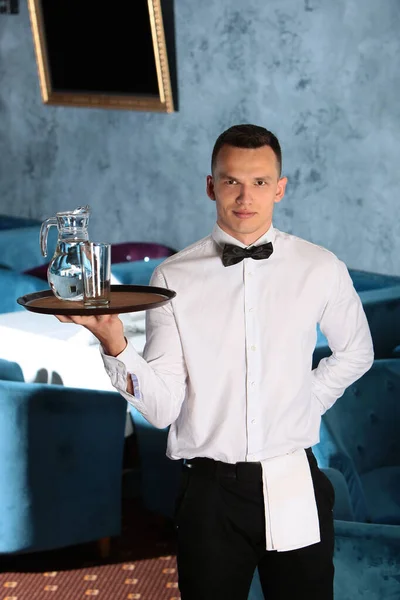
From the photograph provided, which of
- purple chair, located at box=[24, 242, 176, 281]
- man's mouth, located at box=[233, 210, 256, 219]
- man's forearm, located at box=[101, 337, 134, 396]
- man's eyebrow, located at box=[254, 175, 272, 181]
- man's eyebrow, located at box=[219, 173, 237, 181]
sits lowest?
purple chair, located at box=[24, 242, 176, 281]

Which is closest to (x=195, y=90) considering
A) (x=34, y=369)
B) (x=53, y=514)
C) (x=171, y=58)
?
(x=171, y=58)

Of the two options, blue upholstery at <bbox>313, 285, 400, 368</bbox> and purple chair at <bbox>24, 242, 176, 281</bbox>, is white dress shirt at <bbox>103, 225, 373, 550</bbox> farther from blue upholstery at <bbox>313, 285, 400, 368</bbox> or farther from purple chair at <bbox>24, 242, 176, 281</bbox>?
purple chair at <bbox>24, 242, 176, 281</bbox>

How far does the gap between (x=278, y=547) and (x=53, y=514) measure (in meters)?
1.86

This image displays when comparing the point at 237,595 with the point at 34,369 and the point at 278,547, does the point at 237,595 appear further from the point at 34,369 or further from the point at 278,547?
the point at 34,369

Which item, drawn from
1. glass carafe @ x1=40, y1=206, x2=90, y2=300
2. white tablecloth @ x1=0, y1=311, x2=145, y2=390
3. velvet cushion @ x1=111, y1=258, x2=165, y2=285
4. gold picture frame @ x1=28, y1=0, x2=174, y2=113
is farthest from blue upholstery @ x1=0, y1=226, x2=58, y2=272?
glass carafe @ x1=40, y1=206, x2=90, y2=300

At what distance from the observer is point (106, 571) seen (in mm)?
3543

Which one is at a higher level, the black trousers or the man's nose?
the man's nose

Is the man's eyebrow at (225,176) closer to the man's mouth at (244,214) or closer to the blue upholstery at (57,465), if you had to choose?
the man's mouth at (244,214)

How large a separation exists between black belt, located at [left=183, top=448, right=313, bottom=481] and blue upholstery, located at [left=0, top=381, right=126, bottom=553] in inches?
64.3

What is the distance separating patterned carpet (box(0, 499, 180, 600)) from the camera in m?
3.35

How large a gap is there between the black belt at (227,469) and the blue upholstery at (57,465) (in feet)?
5.36

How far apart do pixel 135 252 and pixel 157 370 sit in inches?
159

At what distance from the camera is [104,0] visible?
5715 millimetres

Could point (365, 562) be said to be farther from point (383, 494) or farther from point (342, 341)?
point (383, 494)
